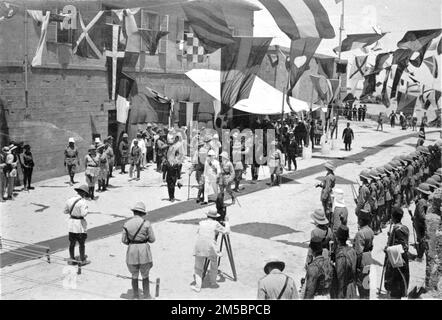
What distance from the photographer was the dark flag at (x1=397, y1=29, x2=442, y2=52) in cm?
1612

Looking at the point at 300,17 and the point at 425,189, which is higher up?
the point at 300,17

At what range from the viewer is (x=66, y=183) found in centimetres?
1705

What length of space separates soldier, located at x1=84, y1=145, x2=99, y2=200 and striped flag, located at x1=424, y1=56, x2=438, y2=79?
37.4ft

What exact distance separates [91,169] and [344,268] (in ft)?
30.2

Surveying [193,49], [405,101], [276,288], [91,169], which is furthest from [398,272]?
[193,49]

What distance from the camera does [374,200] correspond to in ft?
37.9

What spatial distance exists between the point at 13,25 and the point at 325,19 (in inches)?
384

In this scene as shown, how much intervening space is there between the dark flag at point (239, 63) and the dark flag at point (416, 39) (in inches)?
233

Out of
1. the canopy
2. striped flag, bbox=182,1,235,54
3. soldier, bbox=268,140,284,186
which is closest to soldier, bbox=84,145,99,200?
striped flag, bbox=182,1,235,54

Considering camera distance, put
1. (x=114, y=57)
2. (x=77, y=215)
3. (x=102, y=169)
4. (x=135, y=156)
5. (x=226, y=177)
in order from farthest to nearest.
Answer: (x=114, y=57)
(x=135, y=156)
(x=102, y=169)
(x=226, y=177)
(x=77, y=215)

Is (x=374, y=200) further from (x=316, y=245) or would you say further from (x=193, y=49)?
(x=193, y=49)
